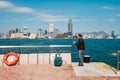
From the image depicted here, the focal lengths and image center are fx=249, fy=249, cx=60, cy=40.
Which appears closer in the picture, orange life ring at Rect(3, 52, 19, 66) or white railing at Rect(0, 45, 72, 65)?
orange life ring at Rect(3, 52, 19, 66)

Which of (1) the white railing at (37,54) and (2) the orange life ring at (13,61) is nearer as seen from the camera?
(2) the orange life ring at (13,61)

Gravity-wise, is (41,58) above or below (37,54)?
below

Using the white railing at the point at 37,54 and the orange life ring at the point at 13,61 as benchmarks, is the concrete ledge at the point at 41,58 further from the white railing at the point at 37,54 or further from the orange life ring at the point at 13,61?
the orange life ring at the point at 13,61

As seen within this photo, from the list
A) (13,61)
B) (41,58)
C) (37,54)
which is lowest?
(13,61)

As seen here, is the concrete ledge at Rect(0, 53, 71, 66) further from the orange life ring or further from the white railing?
the orange life ring

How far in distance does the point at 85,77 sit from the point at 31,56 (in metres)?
5.51

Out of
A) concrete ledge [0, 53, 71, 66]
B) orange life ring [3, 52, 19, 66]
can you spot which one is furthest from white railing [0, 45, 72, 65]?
orange life ring [3, 52, 19, 66]

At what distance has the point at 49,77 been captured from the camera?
1114 centimetres

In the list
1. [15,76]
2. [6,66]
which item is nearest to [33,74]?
[15,76]

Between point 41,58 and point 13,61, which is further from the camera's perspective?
point 41,58

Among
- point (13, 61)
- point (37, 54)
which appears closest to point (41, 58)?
point (37, 54)

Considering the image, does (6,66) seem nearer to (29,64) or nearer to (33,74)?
(29,64)

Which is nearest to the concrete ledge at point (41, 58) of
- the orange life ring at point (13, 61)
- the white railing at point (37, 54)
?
the white railing at point (37, 54)

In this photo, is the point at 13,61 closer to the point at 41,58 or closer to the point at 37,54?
the point at 37,54
